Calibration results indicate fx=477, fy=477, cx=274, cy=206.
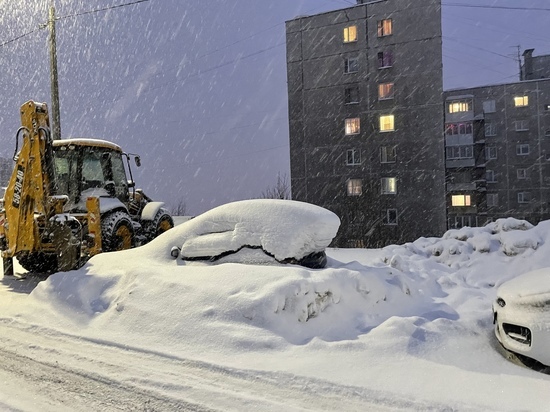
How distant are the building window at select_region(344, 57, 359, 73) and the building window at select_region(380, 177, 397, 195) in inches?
282

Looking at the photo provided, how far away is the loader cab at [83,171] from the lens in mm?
10164

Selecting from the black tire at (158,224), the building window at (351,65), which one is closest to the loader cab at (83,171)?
the black tire at (158,224)

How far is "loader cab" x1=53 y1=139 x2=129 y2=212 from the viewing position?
10164 millimetres

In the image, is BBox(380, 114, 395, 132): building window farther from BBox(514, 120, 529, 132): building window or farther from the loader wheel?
the loader wheel

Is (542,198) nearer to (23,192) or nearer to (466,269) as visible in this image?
(466,269)

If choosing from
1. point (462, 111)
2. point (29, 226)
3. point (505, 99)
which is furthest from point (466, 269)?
point (505, 99)

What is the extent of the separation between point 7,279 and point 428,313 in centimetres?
826

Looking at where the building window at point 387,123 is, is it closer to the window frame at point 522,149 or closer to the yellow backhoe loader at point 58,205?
the yellow backhoe loader at point 58,205

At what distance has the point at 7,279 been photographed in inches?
384

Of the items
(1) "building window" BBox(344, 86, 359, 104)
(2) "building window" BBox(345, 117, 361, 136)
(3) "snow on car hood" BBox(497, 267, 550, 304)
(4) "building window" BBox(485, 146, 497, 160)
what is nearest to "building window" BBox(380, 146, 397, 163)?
(2) "building window" BBox(345, 117, 361, 136)

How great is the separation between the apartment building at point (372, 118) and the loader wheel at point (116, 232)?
822 inches

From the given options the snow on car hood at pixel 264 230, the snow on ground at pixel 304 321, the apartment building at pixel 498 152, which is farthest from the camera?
the apartment building at pixel 498 152

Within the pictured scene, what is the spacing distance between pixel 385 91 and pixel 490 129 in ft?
68.8

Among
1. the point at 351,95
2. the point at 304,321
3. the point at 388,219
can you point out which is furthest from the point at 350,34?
the point at 304,321
